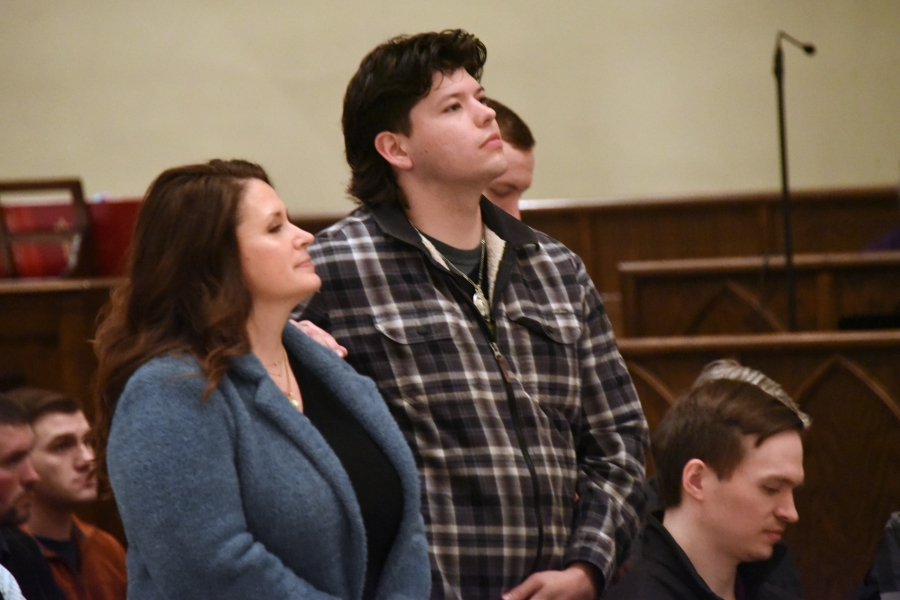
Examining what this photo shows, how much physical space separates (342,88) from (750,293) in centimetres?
327

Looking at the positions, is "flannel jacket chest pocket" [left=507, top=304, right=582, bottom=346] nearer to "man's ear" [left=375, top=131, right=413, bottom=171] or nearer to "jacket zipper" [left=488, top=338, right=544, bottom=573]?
"jacket zipper" [left=488, top=338, right=544, bottom=573]

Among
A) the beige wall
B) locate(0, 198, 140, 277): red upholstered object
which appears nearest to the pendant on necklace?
locate(0, 198, 140, 277): red upholstered object

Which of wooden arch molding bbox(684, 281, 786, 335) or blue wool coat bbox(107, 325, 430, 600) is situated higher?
blue wool coat bbox(107, 325, 430, 600)

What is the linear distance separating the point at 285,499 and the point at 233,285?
31cm

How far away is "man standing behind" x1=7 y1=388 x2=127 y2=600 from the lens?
290cm

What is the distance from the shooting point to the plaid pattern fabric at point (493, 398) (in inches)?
71.6

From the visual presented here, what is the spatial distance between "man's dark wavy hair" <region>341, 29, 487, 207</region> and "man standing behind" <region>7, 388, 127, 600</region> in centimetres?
135

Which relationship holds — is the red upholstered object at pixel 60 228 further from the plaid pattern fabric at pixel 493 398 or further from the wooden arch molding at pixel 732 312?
the plaid pattern fabric at pixel 493 398

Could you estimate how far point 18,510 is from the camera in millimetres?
2617

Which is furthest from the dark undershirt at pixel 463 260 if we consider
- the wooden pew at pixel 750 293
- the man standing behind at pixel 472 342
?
the wooden pew at pixel 750 293

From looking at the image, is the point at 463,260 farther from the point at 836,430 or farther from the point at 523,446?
the point at 836,430

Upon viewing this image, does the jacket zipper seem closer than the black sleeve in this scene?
Yes

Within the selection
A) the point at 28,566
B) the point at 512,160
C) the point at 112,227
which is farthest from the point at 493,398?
the point at 112,227

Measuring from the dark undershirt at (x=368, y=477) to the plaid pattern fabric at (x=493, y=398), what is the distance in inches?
8.2
